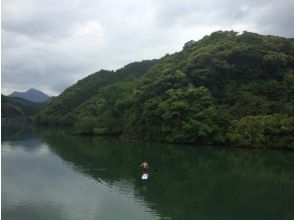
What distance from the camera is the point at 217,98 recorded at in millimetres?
55094

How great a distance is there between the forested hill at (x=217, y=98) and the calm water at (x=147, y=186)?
6810 millimetres

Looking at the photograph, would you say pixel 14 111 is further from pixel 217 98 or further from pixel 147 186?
pixel 147 186

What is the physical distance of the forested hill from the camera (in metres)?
46.8

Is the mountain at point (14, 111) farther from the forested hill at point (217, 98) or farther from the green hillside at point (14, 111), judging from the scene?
the forested hill at point (217, 98)

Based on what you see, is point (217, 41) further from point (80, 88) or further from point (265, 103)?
point (80, 88)

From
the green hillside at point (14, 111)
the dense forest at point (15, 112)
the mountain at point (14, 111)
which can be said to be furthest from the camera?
the mountain at point (14, 111)

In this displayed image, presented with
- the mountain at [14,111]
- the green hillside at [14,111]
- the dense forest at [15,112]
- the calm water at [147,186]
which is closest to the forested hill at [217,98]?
the calm water at [147,186]

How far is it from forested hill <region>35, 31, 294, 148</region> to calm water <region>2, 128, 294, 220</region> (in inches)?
268

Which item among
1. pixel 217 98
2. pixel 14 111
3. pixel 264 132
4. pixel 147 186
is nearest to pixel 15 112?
pixel 14 111

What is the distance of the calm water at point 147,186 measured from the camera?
Answer: 18109 mm

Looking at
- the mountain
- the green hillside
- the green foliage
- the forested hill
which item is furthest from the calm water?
the mountain

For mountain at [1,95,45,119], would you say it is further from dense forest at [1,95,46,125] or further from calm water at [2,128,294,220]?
calm water at [2,128,294,220]

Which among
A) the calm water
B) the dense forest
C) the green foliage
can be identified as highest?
the dense forest

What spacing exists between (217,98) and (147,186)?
33.6 meters
